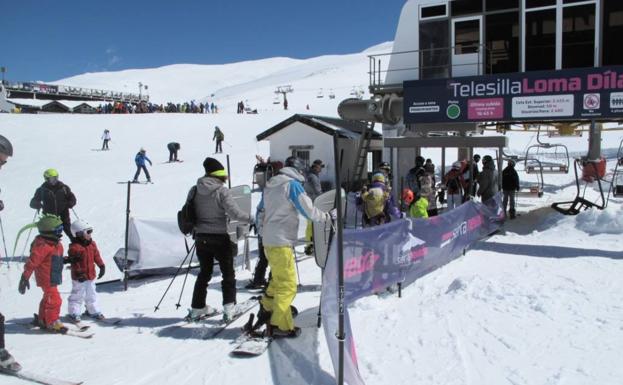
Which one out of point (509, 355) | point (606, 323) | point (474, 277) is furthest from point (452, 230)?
point (509, 355)

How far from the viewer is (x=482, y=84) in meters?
11.2

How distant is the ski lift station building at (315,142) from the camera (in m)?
21.5

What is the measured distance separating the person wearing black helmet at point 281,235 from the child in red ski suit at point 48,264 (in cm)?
237

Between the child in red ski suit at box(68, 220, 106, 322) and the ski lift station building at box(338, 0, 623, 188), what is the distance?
330 inches

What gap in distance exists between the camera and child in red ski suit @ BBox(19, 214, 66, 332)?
17.5 ft

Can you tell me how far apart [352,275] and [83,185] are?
18.0 m

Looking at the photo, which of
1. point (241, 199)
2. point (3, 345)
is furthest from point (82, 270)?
point (241, 199)

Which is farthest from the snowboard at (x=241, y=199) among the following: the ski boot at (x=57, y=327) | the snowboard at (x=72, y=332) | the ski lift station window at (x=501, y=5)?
the ski lift station window at (x=501, y=5)

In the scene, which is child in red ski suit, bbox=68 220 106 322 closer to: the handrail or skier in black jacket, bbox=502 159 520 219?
the handrail

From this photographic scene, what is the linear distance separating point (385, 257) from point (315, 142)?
53.2 feet

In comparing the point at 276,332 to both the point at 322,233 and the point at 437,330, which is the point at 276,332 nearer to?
the point at 322,233

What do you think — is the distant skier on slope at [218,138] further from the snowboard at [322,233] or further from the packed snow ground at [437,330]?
the snowboard at [322,233]

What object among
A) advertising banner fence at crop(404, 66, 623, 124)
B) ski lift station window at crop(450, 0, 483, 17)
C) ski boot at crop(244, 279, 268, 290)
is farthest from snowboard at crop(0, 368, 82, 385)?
ski lift station window at crop(450, 0, 483, 17)

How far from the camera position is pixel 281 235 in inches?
192
